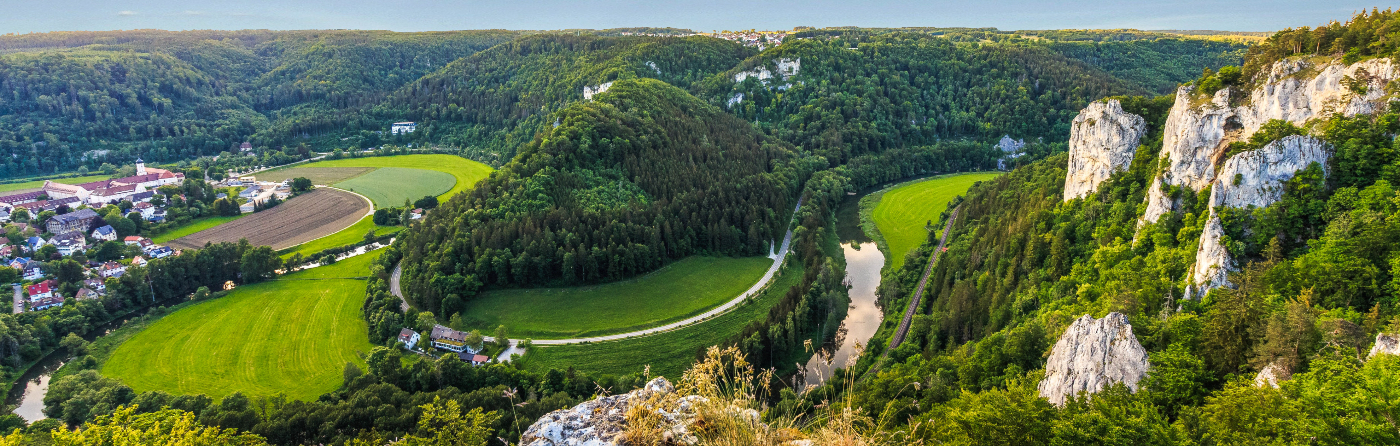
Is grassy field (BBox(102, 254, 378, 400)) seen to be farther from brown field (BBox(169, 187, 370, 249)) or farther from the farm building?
the farm building

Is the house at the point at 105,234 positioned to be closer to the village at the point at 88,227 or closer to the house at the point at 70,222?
the village at the point at 88,227

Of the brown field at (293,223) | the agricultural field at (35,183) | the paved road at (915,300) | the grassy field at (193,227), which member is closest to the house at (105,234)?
the grassy field at (193,227)

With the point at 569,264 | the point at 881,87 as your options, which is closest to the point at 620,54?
the point at 881,87

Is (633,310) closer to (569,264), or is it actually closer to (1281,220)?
(569,264)

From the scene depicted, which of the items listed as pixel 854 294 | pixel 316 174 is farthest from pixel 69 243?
pixel 854 294

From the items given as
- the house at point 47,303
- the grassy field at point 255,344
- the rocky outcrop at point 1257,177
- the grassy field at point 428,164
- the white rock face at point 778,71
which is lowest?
the grassy field at point 255,344

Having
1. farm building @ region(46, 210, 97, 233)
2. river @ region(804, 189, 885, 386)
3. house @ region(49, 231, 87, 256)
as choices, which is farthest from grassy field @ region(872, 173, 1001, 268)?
farm building @ region(46, 210, 97, 233)

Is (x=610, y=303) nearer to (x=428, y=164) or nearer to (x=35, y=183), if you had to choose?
(x=428, y=164)
